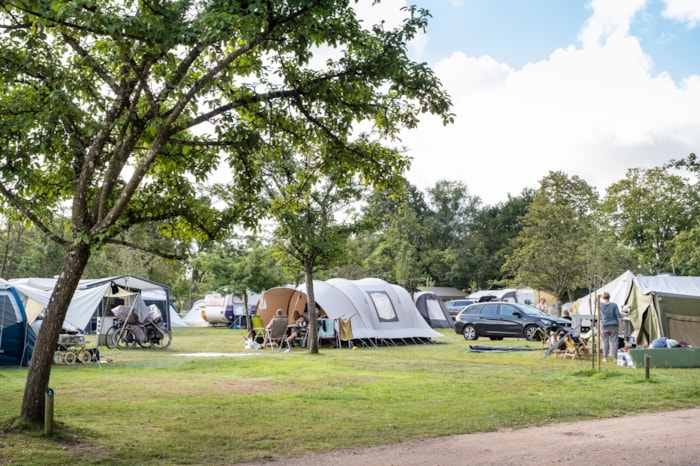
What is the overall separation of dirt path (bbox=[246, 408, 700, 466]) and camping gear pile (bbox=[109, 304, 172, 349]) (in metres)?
16.3

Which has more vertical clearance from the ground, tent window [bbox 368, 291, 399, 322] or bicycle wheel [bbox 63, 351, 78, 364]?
tent window [bbox 368, 291, 399, 322]

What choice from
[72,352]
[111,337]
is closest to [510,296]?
[111,337]

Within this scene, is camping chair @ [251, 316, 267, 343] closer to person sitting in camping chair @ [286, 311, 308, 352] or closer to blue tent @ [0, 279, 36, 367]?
person sitting in camping chair @ [286, 311, 308, 352]

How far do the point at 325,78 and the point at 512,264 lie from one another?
4433 cm

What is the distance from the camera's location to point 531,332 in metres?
24.6

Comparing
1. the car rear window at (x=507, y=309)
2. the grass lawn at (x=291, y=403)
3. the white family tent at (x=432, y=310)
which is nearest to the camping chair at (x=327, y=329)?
the grass lawn at (x=291, y=403)

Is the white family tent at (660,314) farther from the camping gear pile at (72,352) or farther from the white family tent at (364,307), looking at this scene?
the camping gear pile at (72,352)

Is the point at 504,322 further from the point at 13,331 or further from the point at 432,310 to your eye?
the point at 13,331

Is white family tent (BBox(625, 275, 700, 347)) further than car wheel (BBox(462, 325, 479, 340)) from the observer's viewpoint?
No

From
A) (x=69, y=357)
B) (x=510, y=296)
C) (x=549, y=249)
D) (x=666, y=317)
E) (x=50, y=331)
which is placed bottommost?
(x=69, y=357)

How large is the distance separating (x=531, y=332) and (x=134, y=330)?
13405mm

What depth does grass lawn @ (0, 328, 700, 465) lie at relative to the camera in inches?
277

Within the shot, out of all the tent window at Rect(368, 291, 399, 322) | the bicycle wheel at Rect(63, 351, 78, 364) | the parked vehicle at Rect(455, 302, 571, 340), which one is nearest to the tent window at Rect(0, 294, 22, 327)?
the bicycle wheel at Rect(63, 351, 78, 364)

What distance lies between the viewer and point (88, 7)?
6.43 metres
